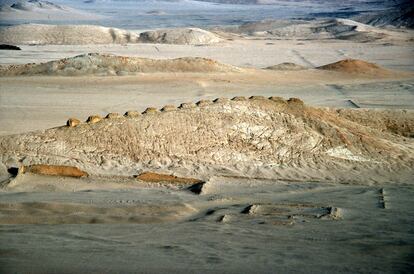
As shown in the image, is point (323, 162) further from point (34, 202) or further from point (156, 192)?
point (34, 202)

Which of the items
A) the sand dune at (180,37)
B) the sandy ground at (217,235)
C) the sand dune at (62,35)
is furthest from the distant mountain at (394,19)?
the sandy ground at (217,235)

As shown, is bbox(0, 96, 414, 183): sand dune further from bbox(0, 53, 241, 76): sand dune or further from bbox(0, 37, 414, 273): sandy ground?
bbox(0, 53, 241, 76): sand dune

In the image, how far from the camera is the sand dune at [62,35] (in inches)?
1650

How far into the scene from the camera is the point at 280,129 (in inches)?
426

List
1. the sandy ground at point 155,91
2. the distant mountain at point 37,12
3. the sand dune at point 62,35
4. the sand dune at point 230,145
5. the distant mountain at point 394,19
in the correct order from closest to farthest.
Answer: the sand dune at point 230,145 → the sandy ground at point 155,91 → the sand dune at point 62,35 → the distant mountain at point 394,19 → the distant mountain at point 37,12

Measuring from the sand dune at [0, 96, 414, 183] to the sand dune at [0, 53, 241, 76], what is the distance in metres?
12.7

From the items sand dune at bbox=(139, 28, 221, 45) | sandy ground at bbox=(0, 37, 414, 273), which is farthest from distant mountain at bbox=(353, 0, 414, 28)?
sandy ground at bbox=(0, 37, 414, 273)

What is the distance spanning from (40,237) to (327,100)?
1392 cm

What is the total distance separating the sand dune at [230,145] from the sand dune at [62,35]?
106ft

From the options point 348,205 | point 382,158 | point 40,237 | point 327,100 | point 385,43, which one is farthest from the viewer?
point 385,43

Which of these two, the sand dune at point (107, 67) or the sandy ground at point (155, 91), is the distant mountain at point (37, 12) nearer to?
the sandy ground at point (155, 91)

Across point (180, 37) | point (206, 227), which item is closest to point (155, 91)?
point (206, 227)

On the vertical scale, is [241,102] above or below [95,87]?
above

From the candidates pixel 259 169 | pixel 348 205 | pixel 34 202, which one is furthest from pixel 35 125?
pixel 348 205
